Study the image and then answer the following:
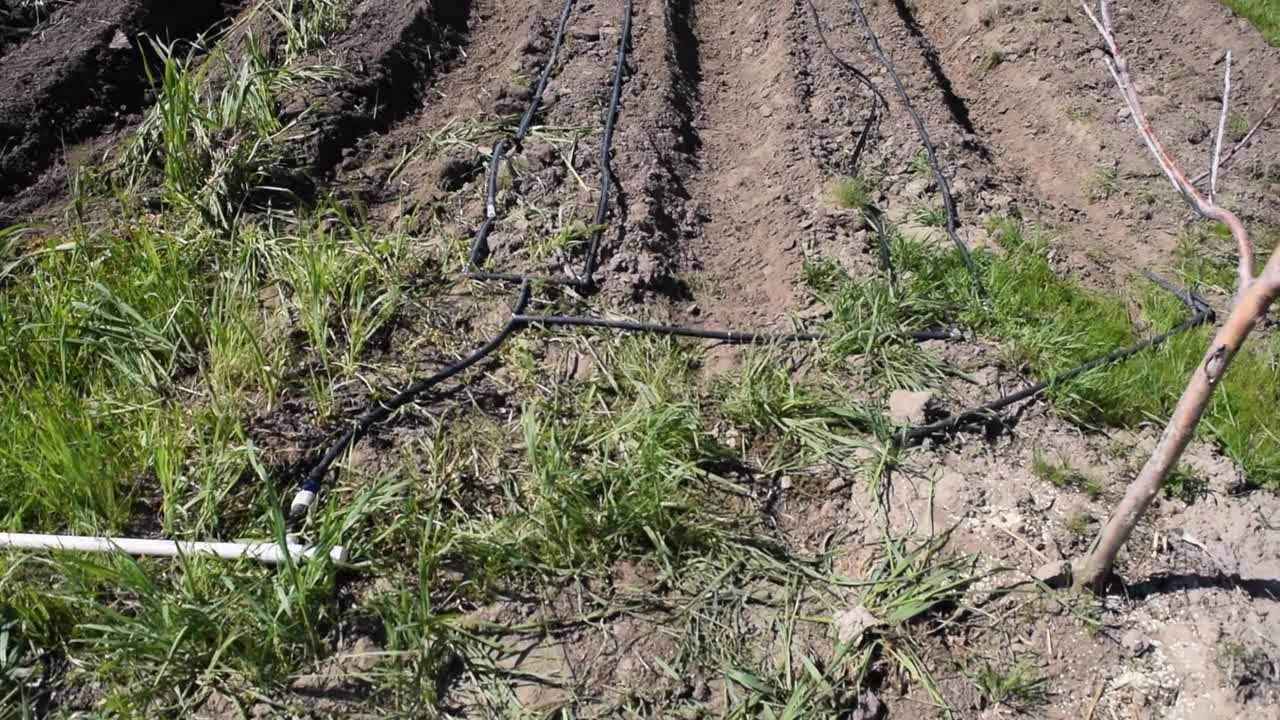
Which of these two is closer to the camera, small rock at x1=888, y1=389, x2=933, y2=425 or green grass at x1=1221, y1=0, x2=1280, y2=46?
small rock at x1=888, y1=389, x2=933, y2=425

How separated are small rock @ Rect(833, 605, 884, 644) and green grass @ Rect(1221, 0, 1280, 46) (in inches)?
186

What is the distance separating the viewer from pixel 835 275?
3.76 meters

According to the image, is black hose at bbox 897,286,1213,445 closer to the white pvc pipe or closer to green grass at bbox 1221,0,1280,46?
the white pvc pipe

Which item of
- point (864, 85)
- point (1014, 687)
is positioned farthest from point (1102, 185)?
point (1014, 687)

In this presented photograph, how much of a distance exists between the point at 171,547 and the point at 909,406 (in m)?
2.30

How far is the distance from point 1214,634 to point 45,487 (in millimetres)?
3277

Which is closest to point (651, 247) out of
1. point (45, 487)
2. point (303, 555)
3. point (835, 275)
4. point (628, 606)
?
point (835, 275)

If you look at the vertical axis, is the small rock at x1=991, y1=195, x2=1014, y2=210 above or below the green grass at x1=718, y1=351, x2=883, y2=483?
above

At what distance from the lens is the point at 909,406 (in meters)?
3.14

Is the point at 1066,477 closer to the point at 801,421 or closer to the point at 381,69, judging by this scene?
the point at 801,421

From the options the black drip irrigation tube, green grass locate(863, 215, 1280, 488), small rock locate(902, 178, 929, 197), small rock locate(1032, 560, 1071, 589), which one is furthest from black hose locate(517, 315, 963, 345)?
small rock locate(1032, 560, 1071, 589)

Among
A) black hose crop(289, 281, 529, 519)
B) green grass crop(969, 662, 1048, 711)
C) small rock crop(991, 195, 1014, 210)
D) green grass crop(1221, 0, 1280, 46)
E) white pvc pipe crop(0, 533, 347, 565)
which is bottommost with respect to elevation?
green grass crop(969, 662, 1048, 711)

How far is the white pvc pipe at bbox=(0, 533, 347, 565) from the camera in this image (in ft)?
8.38

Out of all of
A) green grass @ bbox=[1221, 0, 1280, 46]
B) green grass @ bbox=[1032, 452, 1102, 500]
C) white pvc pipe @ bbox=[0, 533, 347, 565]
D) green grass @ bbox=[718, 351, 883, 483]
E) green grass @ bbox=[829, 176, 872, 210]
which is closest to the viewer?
white pvc pipe @ bbox=[0, 533, 347, 565]
